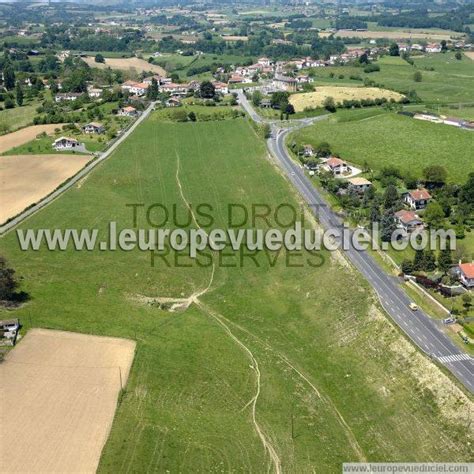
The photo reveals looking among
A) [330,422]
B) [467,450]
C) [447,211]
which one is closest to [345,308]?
[330,422]

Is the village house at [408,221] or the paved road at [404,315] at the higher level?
the paved road at [404,315]

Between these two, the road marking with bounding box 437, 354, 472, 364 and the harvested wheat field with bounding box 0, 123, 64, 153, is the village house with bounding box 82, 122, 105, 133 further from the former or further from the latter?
the road marking with bounding box 437, 354, 472, 364

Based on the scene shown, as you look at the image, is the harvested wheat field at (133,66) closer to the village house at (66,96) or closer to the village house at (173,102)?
the village house at (66,96)

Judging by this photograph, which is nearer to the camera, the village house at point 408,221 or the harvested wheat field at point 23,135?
the village house at point 408,221

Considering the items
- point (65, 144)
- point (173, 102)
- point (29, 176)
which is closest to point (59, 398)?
point (29, 176)

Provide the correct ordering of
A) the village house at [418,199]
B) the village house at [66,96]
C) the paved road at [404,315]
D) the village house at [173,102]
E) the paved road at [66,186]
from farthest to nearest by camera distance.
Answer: the village house at [66,96]
the village house at [173,102]
the village house at [418,199]
the paved road at [66,186]
the paved road at [404,315]

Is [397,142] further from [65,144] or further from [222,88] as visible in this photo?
[65,144]

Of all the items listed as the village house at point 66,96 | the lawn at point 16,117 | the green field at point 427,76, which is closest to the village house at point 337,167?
the green field at point 427,76
